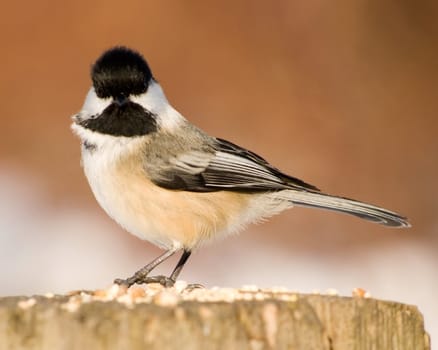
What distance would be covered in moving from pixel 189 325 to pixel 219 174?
5.40 feet

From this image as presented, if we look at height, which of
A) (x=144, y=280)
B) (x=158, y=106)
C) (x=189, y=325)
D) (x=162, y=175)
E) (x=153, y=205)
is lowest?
(x=189, y=325)

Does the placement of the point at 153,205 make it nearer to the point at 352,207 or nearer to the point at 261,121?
the point at 352,207

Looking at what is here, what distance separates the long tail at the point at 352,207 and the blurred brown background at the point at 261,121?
5.02 ft

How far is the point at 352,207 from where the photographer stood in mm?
3223

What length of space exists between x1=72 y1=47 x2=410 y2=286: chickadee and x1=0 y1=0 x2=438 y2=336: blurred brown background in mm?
1514

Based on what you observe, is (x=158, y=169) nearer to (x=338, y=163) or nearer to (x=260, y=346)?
(x=260, y=346)

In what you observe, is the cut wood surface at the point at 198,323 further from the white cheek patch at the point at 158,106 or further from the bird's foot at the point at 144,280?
the white cheek patch at the point at 158,106

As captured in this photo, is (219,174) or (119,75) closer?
(119,75)

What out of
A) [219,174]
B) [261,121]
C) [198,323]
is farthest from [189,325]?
[261,121]

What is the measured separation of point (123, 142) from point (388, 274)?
2.32m

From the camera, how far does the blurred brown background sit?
5.16m

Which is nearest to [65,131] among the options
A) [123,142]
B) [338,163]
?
[338,163]

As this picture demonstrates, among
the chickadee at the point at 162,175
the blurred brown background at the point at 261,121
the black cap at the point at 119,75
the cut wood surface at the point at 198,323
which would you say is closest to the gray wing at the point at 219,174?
the chickadee at the point at 162,175

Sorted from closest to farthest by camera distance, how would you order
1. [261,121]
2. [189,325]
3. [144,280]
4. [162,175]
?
[189,325] → [144,280] → [162,175] → [261,121]
